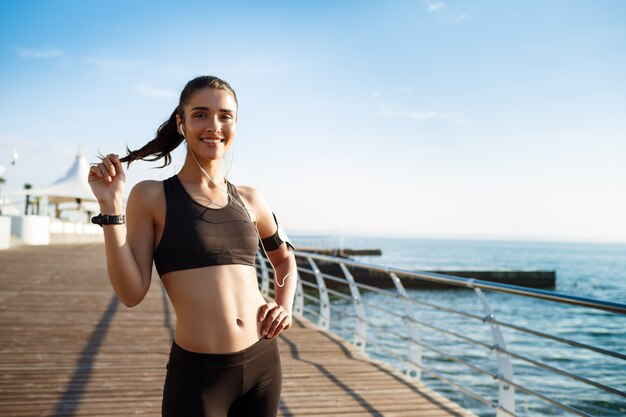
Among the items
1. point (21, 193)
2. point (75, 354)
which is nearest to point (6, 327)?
point (75, 354)

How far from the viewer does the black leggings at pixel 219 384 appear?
1479 millimetres

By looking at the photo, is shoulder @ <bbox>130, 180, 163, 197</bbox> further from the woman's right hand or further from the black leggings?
the black leggings

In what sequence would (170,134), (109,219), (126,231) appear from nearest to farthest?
(109,219)
(126,231)
(170,134)

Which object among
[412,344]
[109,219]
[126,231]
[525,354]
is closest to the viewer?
Answer: [109,219]

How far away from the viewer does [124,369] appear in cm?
445

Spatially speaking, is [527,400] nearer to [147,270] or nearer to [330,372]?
[330,372]

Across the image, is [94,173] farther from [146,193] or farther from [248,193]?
[248,193]

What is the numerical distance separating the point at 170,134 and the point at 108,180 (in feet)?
1.14

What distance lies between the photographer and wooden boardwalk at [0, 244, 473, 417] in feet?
11.7

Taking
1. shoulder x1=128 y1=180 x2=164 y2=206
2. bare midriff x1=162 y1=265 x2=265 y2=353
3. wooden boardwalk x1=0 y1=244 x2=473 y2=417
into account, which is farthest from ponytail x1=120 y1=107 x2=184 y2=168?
wooden boardwalk x1=0 y1=244 x2=473 y2=417

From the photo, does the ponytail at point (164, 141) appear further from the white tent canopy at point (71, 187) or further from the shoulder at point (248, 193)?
the white tent canopy at point (71, 187)

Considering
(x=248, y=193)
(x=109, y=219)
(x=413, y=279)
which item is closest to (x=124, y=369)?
(x=248, y=193)

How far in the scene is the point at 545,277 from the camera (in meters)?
42.3

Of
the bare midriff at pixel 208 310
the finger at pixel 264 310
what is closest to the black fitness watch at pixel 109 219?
the bare midriff at pixel 208 310
